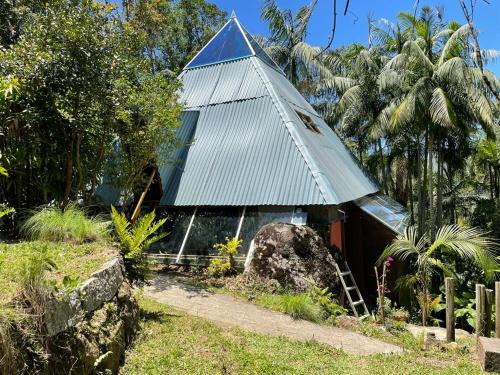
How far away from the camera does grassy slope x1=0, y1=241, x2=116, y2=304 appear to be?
12.5 feet

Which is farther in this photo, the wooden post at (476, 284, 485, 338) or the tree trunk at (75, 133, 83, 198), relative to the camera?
the tree trunk at (75, 133, 83, 198)

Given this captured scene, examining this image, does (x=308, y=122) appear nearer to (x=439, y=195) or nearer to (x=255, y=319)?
(x=439, y=195)

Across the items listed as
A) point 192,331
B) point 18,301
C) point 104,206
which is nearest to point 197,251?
point 104,206

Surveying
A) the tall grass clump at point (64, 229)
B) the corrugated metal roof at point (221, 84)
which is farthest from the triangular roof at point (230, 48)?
the tall grass clump at point (64, 229)

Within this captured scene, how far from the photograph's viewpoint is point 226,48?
56.5 ft

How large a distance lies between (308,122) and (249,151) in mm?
3644

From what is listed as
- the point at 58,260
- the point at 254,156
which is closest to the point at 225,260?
the point at 254,156

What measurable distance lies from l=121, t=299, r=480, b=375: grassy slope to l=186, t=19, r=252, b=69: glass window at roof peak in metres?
12.5

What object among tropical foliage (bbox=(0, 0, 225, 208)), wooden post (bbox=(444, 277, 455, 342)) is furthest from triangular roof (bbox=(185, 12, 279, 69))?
wooden post (bbox=(444, 277, 455, 342))

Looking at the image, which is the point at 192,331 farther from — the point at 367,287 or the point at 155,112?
the point at 367,287

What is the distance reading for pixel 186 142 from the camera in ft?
45.5

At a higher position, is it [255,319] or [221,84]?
[221,84]

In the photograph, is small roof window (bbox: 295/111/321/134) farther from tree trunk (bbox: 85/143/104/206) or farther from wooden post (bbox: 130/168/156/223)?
tree trunk (bbox: 85/143/104/206)

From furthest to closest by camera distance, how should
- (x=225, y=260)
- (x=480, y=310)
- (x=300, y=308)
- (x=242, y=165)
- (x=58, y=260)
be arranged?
(x=242, y=165) < (x=225, y=260) < (x=300, y=308) < (x=480, y=310) < (x=58, y=260)
